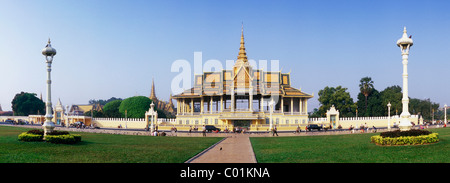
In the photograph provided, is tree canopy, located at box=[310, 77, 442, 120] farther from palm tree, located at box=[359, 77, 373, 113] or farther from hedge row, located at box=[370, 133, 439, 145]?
hedge row, located at box=[370, 133, 439, 145]

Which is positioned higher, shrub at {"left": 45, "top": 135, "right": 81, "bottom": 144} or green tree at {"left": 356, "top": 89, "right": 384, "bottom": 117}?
green tree at {"left": 356, "top": 89, "right": 384, "bottom": 117}

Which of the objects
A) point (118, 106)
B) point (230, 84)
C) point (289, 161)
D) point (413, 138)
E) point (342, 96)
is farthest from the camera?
point (118, 106)

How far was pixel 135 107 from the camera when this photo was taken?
297 ft

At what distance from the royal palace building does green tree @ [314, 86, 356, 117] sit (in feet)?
35.9

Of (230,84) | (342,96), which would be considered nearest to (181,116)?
(230,84)

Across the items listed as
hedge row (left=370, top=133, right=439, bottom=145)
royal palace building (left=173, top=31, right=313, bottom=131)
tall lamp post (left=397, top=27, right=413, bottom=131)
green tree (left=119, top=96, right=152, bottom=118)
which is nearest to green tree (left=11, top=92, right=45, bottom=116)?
green tree (left=119, top=96, right=152, bottom=118)

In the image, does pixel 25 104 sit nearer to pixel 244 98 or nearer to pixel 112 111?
pixel 112 111

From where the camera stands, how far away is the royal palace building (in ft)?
205

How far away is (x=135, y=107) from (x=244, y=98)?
34.1 meters
